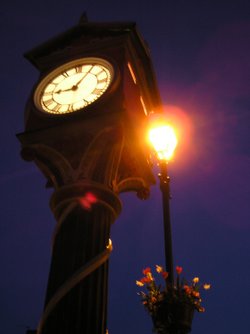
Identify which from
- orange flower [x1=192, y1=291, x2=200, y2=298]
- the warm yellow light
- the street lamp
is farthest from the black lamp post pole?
orange flower [x1=192, y1=291, x2=200, y2=298]

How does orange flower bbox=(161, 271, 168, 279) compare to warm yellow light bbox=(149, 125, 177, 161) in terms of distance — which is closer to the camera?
orange flower bbox=(161, 271, 168, 279)

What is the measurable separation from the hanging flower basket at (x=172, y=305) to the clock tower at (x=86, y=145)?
2310 mm

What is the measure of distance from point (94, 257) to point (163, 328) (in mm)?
3191

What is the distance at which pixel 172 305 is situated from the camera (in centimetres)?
621

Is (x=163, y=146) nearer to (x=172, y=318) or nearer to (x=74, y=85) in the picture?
(x=172, y=318)

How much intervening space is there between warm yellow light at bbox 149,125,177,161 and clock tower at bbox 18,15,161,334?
8.10 ft

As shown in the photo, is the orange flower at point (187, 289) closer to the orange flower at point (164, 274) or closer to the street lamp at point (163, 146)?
the orange flower at point (164, 274)

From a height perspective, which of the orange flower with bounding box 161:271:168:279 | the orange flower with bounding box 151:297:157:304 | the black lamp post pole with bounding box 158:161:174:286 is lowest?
the orange flower with bounding box 151:297:157:304

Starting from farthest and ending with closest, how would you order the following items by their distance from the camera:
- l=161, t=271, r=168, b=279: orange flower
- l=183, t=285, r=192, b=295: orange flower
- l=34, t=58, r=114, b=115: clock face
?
l=34, t=58, r=114, b=115: clock face < l=183, t=285, r=192, b=295: orange flower < l=161, t=271, r=168, b=279: orange flower

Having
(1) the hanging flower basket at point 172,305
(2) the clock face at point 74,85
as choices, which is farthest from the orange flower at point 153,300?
(2) the clock face at point 74,85

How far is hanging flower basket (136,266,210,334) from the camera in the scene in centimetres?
611

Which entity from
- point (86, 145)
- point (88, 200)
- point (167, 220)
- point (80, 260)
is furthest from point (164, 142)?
point (86, 145)

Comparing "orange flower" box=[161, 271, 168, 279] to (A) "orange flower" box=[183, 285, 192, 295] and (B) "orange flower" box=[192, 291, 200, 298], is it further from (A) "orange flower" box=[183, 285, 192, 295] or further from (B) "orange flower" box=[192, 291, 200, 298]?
(B) "orange flower" box=[192, 291, 200, 298]

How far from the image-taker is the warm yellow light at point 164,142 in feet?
25.8
